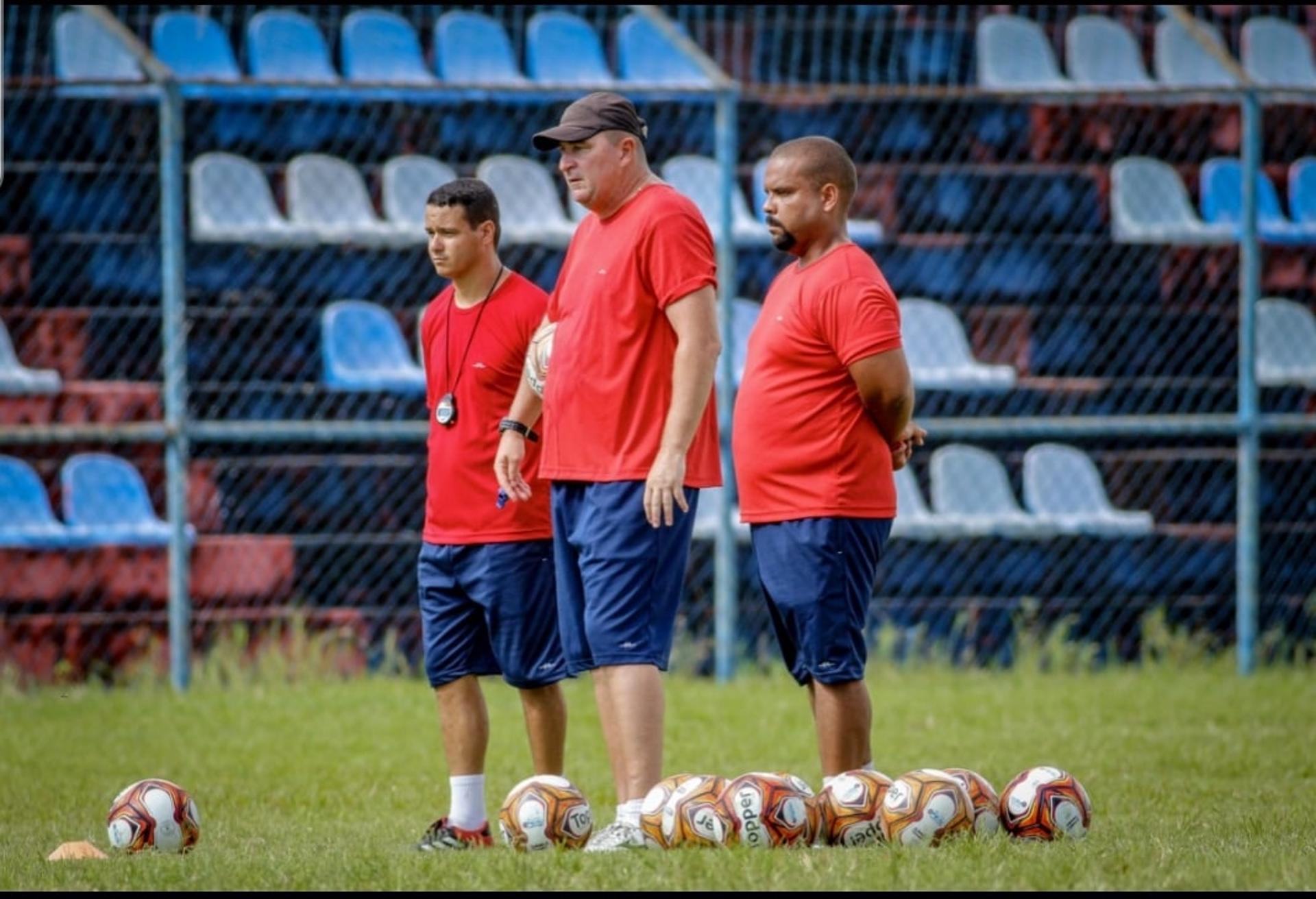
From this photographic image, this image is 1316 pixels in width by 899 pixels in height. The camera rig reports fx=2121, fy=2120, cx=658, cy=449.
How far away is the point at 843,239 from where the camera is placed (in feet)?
22.0

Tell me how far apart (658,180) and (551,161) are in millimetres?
7005

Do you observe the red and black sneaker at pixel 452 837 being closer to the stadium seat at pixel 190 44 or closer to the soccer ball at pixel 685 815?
the soccer ball at pixel 685 815

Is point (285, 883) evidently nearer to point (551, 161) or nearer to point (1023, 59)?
point (551, 161)

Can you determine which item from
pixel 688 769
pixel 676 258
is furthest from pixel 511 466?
→ pixel 688 769

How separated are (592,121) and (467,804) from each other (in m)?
2.18

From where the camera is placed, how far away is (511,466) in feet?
21.5

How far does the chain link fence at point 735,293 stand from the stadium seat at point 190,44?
3cm

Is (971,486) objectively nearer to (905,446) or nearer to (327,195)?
(327,195)

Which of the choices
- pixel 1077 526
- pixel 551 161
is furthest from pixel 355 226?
pixel 1077 526

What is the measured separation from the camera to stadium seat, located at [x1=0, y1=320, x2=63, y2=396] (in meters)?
→ 11.3

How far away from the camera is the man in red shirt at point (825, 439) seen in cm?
647

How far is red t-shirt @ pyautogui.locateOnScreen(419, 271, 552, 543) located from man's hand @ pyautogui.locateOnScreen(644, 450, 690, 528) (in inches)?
32.5

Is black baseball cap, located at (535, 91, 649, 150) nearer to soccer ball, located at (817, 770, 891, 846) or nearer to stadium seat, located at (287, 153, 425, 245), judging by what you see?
soccer ball, located at (817, 770, 891, 846)

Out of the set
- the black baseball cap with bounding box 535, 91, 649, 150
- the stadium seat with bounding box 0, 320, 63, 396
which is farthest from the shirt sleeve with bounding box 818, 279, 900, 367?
the stadium seat with bounding box 0, 320, 63, 396
